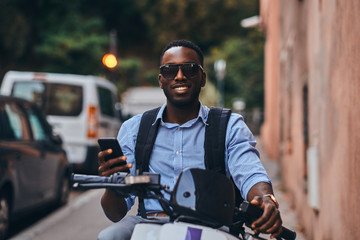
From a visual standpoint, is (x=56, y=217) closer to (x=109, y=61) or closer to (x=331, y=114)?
(x=331, y=114)

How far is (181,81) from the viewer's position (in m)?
2.88

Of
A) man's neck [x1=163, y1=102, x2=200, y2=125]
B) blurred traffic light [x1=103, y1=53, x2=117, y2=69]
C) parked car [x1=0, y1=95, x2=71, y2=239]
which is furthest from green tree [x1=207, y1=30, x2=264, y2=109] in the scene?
man's neck [x1=163, y1=102, x2=200, y2=125]

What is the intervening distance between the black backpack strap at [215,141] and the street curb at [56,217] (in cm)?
460

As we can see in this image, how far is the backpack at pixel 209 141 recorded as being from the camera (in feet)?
9.45

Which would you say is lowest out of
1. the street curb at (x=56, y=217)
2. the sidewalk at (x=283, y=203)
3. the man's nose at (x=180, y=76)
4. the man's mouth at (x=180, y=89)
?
the sidewalk at (x=283, y=203)

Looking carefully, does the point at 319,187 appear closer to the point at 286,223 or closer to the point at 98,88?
the point at 286,223

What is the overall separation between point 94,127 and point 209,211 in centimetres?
946

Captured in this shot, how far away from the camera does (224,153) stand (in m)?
2.88

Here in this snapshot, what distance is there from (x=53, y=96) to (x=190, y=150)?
8916 millimetres

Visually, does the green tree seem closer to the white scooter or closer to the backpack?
the backpack

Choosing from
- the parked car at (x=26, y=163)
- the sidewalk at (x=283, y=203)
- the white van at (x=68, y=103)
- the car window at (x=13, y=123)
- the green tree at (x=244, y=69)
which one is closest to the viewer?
the parked car at (x=26, y=163)

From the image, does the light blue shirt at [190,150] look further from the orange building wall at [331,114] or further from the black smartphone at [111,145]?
the orange building wall at [331,114]

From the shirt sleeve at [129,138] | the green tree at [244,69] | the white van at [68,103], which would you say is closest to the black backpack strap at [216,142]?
the shirt sleeve at [129,138]

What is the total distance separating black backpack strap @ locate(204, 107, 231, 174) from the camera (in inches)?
113
